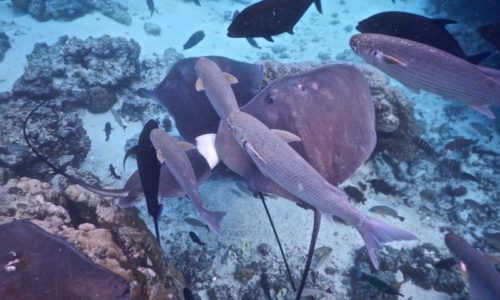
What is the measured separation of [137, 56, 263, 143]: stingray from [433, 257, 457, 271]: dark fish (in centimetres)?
409

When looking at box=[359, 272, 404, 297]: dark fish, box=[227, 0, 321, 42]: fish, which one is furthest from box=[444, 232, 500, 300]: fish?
box=[227, 0, 321, 42]: fish

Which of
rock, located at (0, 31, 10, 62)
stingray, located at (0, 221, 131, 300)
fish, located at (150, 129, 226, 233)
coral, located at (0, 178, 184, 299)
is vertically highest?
fish, located at (150, 129, 226, 233)

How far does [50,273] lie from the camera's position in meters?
2.17

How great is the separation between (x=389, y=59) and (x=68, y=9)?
15.9m

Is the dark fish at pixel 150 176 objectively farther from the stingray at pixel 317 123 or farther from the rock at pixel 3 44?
the rock at pixel 3 44

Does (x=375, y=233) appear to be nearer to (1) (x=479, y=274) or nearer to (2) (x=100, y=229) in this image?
(1) (x=479, y=274)

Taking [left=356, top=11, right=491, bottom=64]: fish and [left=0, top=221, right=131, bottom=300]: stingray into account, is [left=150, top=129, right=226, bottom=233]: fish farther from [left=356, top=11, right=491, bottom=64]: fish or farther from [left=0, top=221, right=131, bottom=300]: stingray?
[left=356, top=11, right=491, bottom=64]: fish

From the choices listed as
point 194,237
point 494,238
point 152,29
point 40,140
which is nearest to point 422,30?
point 194,237

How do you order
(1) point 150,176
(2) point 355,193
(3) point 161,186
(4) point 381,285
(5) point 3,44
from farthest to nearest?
(5) point 3,44 < (2) point 355,193 < (4) point 381,285 < (3) point 161,186 < (1) point 150,176

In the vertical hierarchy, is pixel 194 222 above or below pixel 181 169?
below

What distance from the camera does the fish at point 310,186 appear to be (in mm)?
2326

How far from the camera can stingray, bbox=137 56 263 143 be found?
494cm

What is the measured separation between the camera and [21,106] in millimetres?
7148

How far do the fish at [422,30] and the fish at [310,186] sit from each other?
1.99 meters
